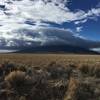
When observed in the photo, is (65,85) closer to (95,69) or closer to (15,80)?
(15,80)

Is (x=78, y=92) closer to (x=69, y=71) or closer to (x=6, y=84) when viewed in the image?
(x=6, y=84)

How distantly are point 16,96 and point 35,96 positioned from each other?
99cm

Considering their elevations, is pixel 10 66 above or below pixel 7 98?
above

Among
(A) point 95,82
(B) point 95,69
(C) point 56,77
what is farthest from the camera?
(B) point 95,69

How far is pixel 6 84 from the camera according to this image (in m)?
14.8

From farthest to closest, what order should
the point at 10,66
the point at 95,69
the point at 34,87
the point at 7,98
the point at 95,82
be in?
the point at 95,69 < the point at 10,66 < the point at 95,82 < the point at 34,87 < the point at 7,98

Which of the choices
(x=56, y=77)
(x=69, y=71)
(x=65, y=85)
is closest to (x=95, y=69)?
(x=69, y=71)

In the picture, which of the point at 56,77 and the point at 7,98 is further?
the point at 56,77

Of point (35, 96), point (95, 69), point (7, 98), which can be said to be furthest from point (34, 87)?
point (95, 69)

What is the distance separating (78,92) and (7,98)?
3.60 m

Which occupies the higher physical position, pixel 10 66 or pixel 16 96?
pixel 10 66

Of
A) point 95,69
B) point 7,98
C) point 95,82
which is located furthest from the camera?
point 95,69

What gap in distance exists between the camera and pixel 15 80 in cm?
1497

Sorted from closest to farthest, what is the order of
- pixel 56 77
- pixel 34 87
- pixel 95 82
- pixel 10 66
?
pixel 34 87
pixel 95 82
pixel 56 77
pixel 10 66
